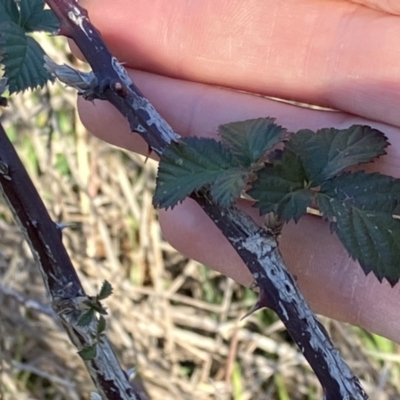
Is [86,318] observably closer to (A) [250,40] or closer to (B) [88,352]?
(B) [88,352]

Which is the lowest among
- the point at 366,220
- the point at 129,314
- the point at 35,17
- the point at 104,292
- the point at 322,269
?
the point at 129,314

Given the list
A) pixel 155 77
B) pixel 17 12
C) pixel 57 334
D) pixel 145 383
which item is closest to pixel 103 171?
pixel 57 334

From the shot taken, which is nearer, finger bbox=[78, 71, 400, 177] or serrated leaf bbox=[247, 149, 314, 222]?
serrated leaf bbox=[247, 149, 314, 222]

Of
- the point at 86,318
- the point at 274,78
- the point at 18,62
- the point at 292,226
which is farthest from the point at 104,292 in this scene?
the point at 274,78

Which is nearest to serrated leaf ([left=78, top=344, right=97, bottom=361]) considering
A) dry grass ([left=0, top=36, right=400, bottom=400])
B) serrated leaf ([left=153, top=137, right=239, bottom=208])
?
serrated leaf ([left=153, top=137, right=239, bottom=208])

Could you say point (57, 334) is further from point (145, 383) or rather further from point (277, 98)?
point (277, 98)

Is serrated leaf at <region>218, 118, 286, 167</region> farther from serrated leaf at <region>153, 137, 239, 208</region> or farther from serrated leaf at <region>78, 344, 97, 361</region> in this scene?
serrated leaf at <region>78, 344, 97, 361</region>
